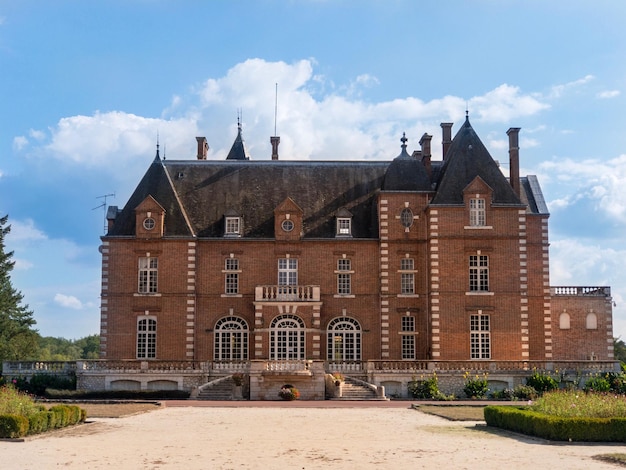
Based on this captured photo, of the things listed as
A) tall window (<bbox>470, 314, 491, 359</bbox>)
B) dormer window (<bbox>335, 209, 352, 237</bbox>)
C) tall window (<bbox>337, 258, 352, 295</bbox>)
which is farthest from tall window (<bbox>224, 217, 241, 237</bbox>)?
tall window (<bbox>470, 314, 491, 359</bbox>)

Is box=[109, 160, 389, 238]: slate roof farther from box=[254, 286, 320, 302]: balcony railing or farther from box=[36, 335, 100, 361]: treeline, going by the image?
box=[36, 335, 100, 361]: treeline

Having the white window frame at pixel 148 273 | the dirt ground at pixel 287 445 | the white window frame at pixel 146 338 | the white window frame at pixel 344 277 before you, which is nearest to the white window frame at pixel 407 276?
the white window frame at pixel 344 277

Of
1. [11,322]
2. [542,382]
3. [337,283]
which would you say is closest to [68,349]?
[11,322]

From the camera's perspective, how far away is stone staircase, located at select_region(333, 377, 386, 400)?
4093 centimetres

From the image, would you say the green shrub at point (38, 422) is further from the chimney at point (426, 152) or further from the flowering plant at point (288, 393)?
the chimney at point (426, 152)

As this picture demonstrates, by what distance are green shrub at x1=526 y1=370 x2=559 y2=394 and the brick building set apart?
10.8 feet

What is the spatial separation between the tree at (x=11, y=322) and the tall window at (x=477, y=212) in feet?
114

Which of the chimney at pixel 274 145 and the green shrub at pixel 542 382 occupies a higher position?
the chimney at pixel 274 145

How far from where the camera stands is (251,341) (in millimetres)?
47562

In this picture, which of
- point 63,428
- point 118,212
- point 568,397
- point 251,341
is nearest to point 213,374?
point 251,341

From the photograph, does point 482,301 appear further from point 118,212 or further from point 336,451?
point 336,451

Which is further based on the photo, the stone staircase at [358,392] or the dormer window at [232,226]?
the dormer window at [232,226]

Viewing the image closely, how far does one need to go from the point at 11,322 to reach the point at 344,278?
3251 cm

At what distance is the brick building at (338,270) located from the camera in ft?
153
